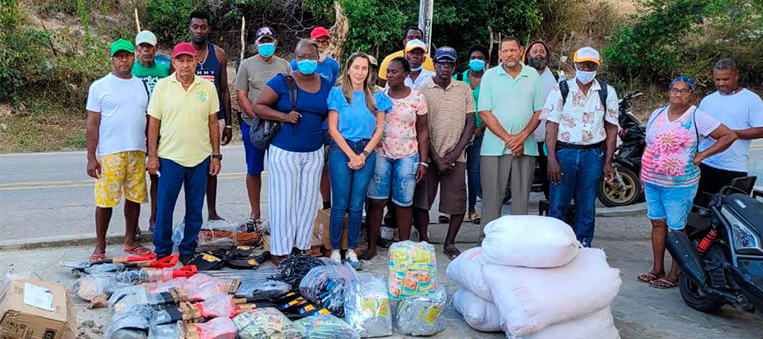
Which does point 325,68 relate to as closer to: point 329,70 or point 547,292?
point 329,70

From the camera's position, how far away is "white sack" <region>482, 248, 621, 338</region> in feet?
13.9

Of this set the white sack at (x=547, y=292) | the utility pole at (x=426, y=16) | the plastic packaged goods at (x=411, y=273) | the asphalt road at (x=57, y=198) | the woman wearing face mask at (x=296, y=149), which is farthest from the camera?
the utility pole at (x=426, y=16)

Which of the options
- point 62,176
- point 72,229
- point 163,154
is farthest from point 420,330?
point 62,176

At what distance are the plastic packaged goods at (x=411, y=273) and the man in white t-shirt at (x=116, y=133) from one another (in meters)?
2.41

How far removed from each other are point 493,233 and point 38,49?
14.8 m

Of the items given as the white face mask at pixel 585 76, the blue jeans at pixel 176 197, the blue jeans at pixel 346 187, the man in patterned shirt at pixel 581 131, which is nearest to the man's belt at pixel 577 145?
the man in patterned shirt at pixel 581 131

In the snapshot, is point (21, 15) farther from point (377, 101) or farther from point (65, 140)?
point (377, 101)

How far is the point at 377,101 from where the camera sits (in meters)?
5.81

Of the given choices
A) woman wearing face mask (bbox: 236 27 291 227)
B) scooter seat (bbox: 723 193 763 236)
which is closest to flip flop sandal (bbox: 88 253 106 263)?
woman wearing face mask (bbox: 236 27 291 227)

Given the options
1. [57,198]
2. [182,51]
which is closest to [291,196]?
[182,51]

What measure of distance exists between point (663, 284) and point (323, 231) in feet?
9.96

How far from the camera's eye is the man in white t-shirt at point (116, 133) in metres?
5.54

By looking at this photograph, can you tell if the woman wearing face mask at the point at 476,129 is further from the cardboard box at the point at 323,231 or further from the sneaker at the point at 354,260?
the sneaker at the point at 354,260

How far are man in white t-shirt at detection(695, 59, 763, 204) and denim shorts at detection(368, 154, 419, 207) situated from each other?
250 cm
